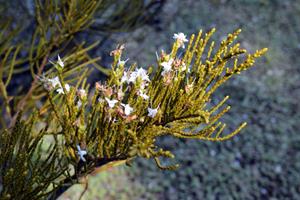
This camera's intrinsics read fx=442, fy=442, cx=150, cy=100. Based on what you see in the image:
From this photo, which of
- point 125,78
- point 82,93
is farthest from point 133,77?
point 82,93

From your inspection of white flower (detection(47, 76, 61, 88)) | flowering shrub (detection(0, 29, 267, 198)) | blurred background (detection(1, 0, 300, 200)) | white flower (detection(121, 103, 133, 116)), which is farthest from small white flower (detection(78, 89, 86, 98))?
blurred background (detection(1, 0, 300, 200))

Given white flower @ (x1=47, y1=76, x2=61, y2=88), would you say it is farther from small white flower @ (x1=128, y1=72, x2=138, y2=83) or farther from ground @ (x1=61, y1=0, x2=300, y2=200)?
ground @ (x1=61, y1=0, x2=300, y2=200)

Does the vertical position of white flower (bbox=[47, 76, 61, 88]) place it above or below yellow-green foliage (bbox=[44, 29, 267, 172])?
above

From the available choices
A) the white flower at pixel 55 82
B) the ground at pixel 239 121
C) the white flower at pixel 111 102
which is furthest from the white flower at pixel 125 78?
the ground at pixel 239 121

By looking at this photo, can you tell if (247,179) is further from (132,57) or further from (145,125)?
(145,125)

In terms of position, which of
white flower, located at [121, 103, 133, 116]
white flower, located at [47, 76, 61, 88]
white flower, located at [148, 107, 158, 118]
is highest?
white flower, located at [47, 76, 61, 88]

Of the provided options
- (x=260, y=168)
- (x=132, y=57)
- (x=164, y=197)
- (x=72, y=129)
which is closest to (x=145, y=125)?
(x=72, y=129)

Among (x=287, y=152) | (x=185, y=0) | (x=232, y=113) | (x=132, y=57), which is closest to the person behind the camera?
(x=287, y=152)
